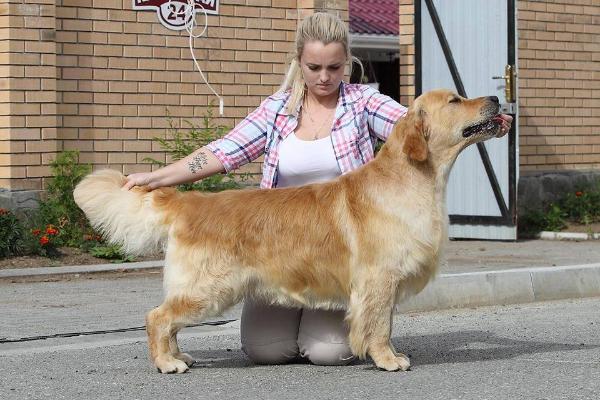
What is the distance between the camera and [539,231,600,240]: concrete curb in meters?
15.0

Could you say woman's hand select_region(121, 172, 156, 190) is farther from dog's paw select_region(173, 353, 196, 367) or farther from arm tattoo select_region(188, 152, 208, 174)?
dog's paw select_region(173, 353, 196, 367)

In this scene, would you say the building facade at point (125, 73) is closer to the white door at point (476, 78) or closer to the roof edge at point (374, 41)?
the white door at point (476, 78)

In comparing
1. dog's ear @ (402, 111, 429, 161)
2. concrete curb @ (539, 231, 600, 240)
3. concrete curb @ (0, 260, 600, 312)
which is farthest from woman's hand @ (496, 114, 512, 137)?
concrete curb @ (539, 231, 600, 240)

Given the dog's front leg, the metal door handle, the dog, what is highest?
the metal door handle

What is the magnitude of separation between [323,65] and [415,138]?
0.84 meters

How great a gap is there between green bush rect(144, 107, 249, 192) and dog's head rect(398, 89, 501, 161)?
6.68m

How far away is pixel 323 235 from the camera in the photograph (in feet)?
22.3

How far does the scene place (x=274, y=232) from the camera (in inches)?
267

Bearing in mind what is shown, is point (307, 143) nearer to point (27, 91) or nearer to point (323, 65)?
point (323, 65)

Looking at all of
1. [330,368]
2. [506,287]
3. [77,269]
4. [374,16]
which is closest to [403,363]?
[330,368]

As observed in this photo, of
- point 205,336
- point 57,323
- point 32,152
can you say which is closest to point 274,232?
point 205,336

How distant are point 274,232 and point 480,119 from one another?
1291 millimetres

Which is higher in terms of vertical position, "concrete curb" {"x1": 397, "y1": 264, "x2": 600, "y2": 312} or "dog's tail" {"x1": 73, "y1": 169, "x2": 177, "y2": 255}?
"dog's tail" {"x1": 73, "y1": 169, "x2": 177, "y2": 255}

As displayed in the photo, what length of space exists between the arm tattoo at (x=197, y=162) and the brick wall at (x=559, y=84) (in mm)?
9871
